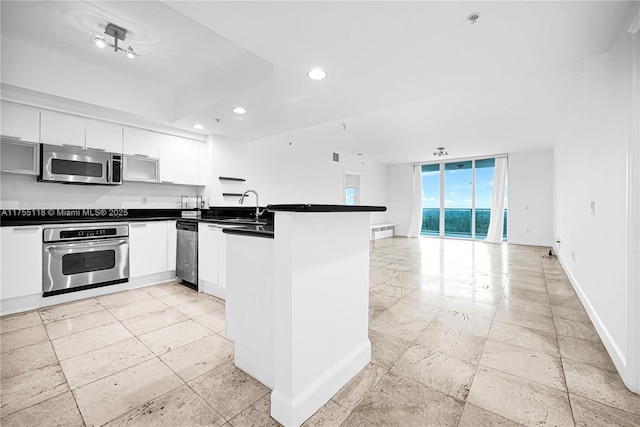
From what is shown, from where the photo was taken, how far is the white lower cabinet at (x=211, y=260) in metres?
3.14

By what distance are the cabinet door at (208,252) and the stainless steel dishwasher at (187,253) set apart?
104mm

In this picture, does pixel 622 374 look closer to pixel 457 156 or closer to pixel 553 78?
pixel 553 78

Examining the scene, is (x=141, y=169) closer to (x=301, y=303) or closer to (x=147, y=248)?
(x=147, y=248)

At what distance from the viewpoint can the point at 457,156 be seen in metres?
8.33

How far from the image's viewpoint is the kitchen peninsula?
1.31 metres

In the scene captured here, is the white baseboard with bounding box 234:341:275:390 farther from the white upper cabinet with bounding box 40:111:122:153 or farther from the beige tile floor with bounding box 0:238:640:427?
the white upper cabinet with bounding box 40:111:122:153

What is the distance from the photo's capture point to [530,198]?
782cm

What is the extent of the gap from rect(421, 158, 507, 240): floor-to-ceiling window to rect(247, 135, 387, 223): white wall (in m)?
2.44

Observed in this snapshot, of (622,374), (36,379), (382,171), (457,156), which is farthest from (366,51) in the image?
(382,171)

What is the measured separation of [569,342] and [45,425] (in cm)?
344

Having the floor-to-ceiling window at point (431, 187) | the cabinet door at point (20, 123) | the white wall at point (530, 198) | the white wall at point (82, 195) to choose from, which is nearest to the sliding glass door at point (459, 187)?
the floor-to-ceiling window at point (431, 187)

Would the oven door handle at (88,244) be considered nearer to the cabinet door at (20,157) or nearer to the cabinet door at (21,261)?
the cabinet door at (21,261)

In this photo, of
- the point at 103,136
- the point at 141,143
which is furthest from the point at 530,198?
the point at 103,136

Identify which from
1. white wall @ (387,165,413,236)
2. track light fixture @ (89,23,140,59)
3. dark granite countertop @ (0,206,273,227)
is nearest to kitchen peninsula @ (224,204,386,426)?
dark granite countertop @ (0,206,273,227)
